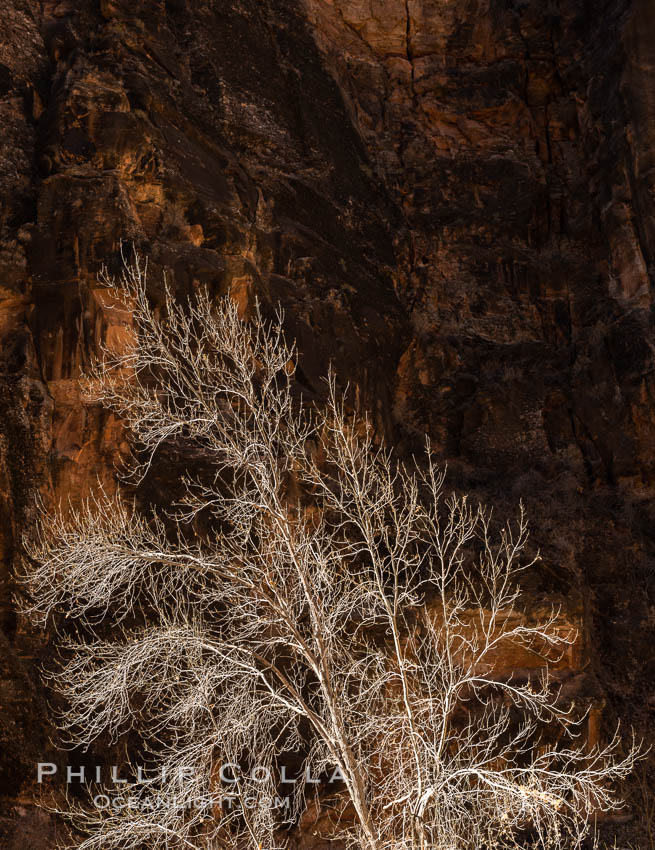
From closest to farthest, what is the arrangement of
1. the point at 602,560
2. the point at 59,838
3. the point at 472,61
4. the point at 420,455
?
the point at 59,838, the point at 602,560, the point at 420,455, the point at 472,61

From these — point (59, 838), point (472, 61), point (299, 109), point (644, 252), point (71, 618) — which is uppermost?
point (472, 61)

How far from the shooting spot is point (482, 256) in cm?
2639

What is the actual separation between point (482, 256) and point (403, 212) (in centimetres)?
290

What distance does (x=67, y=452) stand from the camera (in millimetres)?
15172

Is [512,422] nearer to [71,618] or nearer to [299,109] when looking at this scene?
[299,109]

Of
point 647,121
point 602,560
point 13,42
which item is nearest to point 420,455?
point 602,560

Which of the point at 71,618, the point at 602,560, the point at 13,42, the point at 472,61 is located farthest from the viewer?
the point at 472,61

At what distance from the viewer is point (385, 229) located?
25641mm

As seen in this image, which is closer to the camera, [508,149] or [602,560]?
[602,560]

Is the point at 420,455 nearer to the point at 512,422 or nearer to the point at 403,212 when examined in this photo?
the point at 512,422

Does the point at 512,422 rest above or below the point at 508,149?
below

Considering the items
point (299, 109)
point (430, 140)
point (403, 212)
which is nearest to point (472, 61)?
point (430, 140)

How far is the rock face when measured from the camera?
1612 cm

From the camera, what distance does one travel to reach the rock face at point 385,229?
16125 mm
